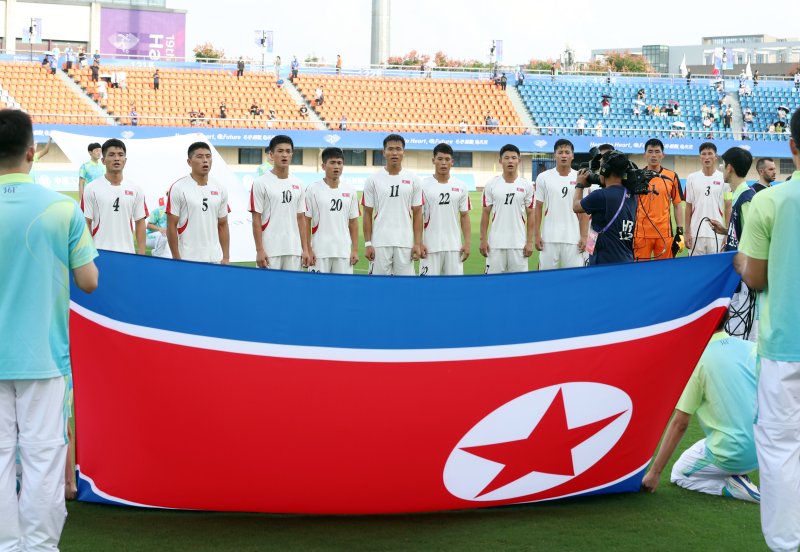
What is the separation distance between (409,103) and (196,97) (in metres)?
9.89

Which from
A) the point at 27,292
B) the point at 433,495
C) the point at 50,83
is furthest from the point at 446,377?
the point at 50,83

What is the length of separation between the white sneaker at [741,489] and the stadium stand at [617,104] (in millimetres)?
39549

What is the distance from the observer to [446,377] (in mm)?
4375

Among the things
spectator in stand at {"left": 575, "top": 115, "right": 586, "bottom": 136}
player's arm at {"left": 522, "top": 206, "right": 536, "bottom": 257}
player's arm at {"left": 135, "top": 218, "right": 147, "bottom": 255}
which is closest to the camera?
player's arm at {"left": 135, "top": 218, "right": 147, "bottom": 255}

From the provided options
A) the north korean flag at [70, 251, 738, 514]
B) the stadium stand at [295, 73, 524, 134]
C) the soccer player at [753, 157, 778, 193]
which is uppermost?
the stadium stand at [295, 73, 524, 134]

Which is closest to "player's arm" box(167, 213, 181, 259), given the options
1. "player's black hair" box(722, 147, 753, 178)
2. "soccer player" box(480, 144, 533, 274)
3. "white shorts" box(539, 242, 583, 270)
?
"soccer player" box(480, 144, 533, 274)

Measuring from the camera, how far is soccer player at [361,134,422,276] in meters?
9.71

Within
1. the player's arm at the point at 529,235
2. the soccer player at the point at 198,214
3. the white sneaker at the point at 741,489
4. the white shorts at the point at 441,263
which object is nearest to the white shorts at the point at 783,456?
the white sneaker at the point at 741,489

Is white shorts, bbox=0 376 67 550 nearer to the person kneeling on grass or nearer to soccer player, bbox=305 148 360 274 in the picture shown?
the person kneeling on grass

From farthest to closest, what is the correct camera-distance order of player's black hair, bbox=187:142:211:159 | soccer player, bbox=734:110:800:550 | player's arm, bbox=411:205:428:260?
1. player's arm, bbox=411:205:428:260
2. player's black hair, bbox=187:142:211:159
3. soccer player, bbox=734:110:800:550

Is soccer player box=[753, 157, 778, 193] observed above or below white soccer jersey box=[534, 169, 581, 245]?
above

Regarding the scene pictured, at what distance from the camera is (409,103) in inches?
1796

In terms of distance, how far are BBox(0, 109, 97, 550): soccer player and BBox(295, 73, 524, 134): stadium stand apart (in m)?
39.3

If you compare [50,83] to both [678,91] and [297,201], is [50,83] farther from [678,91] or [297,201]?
[297,201]
